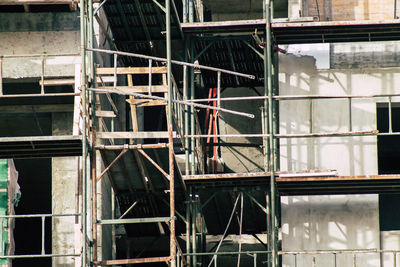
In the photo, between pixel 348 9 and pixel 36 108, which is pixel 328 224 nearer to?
pixel 348 9

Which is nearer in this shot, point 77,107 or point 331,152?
point 77,107

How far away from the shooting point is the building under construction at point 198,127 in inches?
1044

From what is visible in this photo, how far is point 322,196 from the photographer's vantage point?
28500 mm

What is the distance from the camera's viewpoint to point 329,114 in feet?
95.0

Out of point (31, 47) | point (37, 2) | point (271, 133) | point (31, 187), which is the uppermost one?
point (37, 2)

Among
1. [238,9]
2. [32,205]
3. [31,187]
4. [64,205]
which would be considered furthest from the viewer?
[32,205]

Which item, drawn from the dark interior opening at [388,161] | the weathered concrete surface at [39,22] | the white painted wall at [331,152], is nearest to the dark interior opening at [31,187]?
the weathered concrete surface at [39,22]

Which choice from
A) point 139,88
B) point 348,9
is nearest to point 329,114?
point 348,9

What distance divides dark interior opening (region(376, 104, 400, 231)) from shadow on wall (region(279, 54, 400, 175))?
341cm

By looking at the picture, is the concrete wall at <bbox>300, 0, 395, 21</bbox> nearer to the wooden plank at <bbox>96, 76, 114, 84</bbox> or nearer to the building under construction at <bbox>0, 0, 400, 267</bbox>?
the building under construction at <bbox>0, 0, 400, 267</bbox>

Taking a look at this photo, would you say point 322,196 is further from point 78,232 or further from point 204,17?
point 204,17

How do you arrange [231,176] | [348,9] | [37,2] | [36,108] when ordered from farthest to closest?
[36,108] < [348,9] < [37,2] < [231,176]

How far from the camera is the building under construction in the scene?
26516 millimetres

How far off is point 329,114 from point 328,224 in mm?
2672
